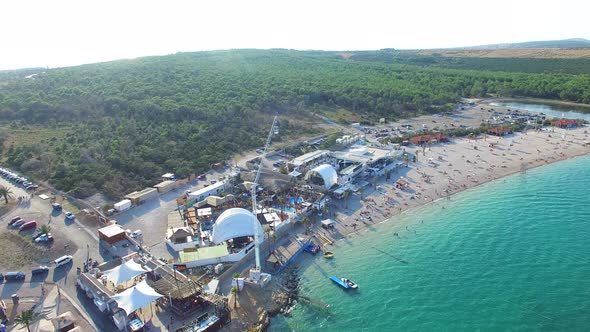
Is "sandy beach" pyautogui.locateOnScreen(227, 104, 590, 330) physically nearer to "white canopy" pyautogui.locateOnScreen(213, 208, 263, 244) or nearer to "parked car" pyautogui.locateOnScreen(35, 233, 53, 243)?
"white canopy" pyautogui.locateOnScreen(213, 208, 263, 244)

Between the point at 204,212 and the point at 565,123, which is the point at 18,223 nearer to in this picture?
the point at 204,212

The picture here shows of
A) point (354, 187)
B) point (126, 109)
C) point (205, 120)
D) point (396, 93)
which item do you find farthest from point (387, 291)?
point (396, 93)

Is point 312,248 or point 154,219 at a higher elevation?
point 154,219

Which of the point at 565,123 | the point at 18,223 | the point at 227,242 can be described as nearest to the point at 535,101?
the point at 565,123

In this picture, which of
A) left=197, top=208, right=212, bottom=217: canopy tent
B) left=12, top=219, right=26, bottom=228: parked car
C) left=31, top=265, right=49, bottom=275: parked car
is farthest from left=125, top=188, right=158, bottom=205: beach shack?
left=31, top=265, right=49, bottom=275: parked car

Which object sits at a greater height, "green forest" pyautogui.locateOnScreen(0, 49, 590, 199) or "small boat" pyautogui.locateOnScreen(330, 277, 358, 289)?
"green forest" pyautogui.locateOnScreen(0, 49, 590, 199)
